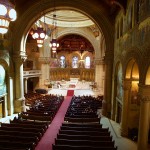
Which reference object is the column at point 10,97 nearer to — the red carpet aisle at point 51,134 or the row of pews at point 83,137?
the red carpet aisle at point 51,134

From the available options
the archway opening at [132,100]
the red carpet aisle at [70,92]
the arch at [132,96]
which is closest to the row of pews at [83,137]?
the archway opening at [132,100]

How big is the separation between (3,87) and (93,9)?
11.4 metres

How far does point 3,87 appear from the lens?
1628 cm

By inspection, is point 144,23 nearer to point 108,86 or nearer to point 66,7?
point 108,86

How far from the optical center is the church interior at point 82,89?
9.19 meters

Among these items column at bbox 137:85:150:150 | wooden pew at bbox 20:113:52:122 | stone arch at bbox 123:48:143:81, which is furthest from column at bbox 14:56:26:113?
column at bbox 137:85:150:150

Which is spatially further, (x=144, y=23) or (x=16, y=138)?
(x=16, y=138)

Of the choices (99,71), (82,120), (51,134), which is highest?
(99,71)

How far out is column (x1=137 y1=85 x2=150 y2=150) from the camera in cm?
890

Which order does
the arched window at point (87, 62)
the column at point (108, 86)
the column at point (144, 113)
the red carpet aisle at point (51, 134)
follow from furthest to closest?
the arched window at point (87, 62) → the column at point (108, 86) → the red carpet aisle at point (51, 134) → the column at point (144, 113)

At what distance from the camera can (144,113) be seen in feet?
30.2

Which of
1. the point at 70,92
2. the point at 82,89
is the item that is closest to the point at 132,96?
the point at 70,92

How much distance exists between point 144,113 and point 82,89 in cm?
2188

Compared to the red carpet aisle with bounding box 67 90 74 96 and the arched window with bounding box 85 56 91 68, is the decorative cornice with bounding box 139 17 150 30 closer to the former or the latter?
the red carpet aisle with bounding box 67 90 74 96
